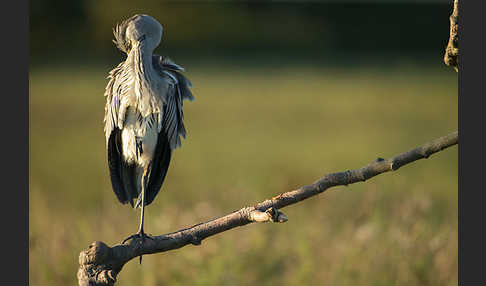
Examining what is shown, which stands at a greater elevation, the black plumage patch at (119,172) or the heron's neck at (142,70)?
the heron's neck at (142,70)

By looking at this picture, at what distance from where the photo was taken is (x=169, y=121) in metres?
1.29

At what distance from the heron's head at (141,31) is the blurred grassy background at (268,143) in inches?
48.3

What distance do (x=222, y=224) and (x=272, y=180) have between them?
273cm

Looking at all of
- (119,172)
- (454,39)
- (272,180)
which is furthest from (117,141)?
(272,180)

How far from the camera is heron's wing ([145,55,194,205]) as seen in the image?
127 cm

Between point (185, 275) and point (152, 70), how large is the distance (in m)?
1.29

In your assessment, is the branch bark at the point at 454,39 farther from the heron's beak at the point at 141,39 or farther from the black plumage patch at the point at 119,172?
the black plumage patch at the point at 119,172

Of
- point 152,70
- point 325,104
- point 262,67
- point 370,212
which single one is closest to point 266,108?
point 325,104

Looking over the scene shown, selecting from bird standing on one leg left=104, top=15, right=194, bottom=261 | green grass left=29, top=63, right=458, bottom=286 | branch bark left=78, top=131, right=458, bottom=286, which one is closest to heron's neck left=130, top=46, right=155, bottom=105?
bird standing on one leg left=104, top=15, right=194, bottom=261

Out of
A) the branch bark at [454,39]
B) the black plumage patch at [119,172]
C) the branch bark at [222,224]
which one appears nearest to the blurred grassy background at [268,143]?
the black plumage patch at [119,172]

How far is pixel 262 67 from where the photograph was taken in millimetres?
10727

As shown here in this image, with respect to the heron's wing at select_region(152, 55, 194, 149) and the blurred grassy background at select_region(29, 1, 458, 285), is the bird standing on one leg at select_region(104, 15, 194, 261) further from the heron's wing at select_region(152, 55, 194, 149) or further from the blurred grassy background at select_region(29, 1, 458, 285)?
the blurred grassy background at select_region(29, 1, 458, 285)

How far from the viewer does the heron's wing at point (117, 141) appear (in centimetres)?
126

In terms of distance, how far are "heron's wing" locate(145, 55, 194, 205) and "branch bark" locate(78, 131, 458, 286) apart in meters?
0.24
